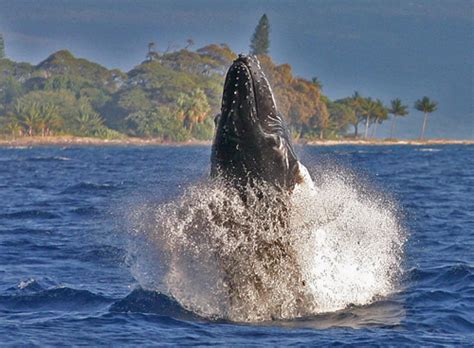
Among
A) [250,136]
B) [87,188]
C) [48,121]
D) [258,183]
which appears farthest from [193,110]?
[250,136]

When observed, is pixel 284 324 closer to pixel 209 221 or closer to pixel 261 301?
pixel 261 301

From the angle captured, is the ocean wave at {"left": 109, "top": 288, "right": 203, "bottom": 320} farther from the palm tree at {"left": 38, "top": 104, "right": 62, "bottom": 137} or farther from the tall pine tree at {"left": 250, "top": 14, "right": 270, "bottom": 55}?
the tall pine tree at {"left": 250, "top": 14, "right": 270, "bottom": 55}

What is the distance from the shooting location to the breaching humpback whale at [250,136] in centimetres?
1034

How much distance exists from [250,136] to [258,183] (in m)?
0.53

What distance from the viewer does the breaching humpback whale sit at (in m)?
10.3

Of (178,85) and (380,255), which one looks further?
(178,85)

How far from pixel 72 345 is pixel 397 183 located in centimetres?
2721

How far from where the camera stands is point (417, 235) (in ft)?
61.1

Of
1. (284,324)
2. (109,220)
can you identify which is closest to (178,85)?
(109,220)

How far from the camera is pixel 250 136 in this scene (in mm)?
10383

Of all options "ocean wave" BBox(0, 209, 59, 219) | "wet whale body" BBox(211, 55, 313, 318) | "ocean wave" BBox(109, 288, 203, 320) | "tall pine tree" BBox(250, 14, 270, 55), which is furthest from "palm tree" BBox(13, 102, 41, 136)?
"wet whale body" BBox(211, 55, 313, 318)

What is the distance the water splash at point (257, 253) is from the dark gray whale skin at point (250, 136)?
179 millimetres

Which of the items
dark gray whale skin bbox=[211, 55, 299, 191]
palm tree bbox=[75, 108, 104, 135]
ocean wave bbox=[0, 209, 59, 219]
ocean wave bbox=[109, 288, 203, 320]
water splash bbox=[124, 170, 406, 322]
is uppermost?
dark gray whale skin bbox=[211, 55, 299, 191]

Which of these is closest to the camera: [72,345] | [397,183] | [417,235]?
[72,345]
